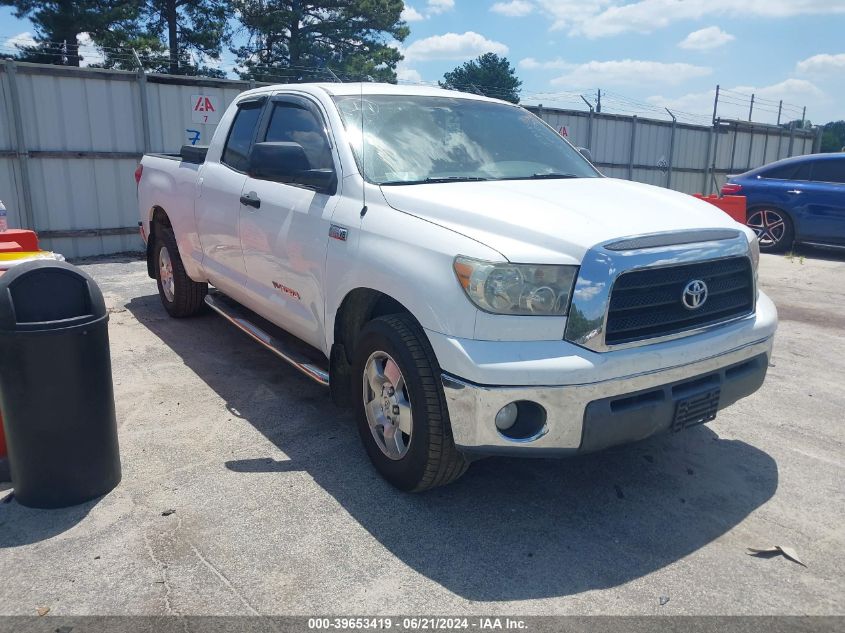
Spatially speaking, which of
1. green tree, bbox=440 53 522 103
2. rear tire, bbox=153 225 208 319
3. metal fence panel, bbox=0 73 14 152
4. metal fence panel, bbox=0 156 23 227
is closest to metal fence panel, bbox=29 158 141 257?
metal fence panel, bbox=0 156 23 227

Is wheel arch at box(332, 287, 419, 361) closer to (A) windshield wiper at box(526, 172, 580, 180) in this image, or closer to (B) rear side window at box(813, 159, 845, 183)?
(A) windshield wiper at box(526, 172, 580, 180)

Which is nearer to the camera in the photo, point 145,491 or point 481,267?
point 481,267

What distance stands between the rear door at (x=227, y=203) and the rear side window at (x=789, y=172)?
9837mm

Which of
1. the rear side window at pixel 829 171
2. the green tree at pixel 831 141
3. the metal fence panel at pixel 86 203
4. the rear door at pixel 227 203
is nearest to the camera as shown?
the rear door at pixel 227 203

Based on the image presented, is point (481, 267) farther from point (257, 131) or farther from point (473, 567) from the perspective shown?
point (257, 131)

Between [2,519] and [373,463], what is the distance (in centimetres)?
175

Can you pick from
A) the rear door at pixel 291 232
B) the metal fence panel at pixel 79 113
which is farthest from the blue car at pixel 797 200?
the metal fence panel at pixel 79 113

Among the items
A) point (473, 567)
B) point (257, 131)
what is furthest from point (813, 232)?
point (473, 567)

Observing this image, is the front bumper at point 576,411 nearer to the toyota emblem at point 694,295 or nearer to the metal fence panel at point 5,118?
the toyota emblem at point 694,295

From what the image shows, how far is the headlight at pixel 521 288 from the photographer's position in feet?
9.75

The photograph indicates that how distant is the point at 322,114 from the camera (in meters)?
4.26

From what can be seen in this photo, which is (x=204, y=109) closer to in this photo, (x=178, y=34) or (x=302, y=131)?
(x=302, y=131)

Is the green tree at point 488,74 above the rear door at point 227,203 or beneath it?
above

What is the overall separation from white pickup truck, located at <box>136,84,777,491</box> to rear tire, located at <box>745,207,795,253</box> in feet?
27.9
